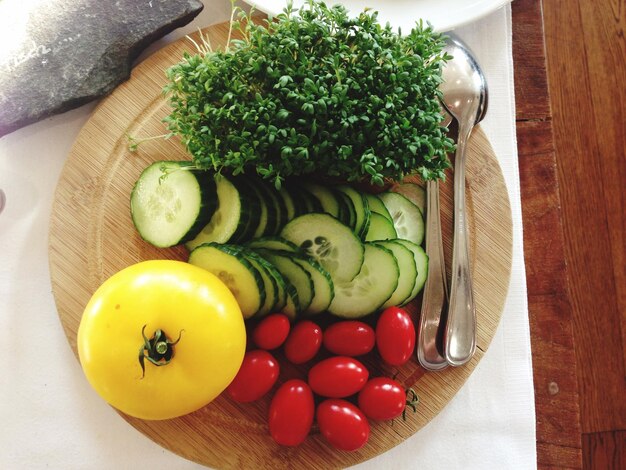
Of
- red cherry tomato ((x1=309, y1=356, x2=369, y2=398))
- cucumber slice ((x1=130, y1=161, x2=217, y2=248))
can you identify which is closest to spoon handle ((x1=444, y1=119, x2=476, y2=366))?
red cherry tomato ((x1=309, y1=356, x2=369, y2=398))

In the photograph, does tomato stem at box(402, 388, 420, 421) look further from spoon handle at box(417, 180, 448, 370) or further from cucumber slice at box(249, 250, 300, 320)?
cucumber slice at box(249, 250, 300, 320)

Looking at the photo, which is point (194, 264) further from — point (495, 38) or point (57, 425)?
point (495, 38)

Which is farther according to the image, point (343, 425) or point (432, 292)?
point (432, 292)

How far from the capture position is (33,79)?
143cm

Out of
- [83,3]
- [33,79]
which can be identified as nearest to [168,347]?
[33,79]

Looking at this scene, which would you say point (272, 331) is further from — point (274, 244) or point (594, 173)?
point (594, 173)

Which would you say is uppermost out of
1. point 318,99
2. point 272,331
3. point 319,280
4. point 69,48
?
point 69,48

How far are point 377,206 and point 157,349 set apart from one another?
0.65m

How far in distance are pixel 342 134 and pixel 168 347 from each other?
0.56 m

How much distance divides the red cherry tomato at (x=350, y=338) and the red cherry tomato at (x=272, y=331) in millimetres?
115

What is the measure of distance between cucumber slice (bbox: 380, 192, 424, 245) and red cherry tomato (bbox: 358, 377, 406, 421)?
1.21ft

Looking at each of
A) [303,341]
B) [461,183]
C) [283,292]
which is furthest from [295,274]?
[461,183]

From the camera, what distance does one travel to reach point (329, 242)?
1.33 m

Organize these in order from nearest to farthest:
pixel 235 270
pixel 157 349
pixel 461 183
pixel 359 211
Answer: pixel 157 349, pixel 235 270, pixel 359 211, pixel 461 183
